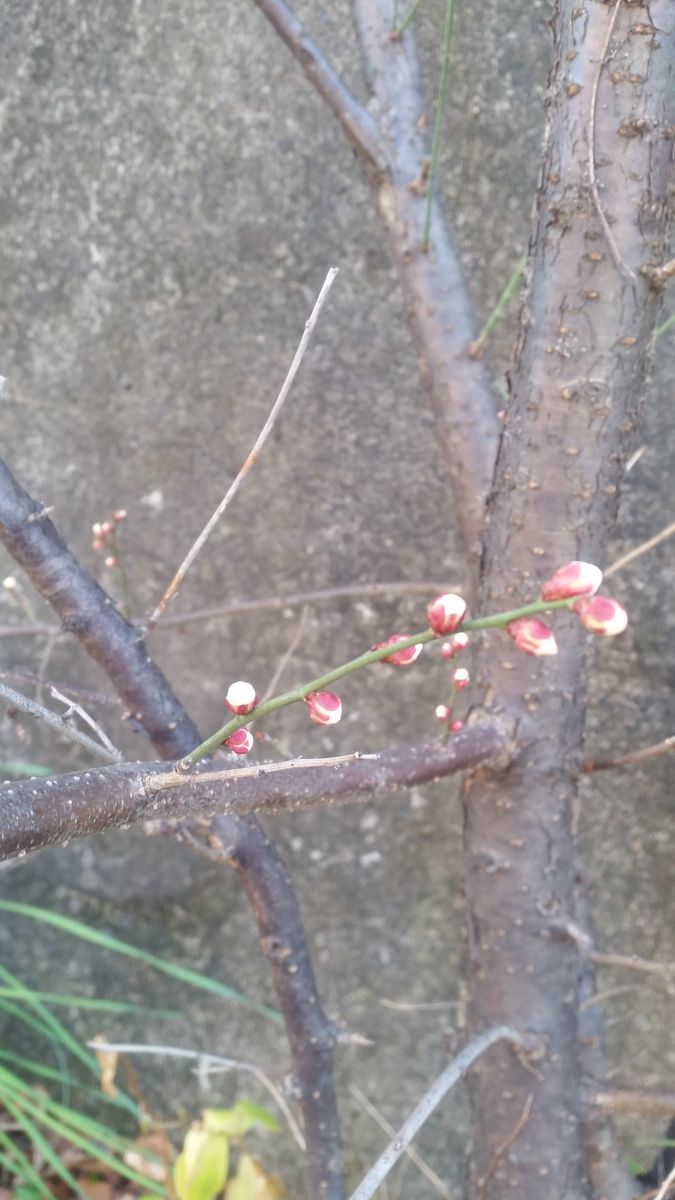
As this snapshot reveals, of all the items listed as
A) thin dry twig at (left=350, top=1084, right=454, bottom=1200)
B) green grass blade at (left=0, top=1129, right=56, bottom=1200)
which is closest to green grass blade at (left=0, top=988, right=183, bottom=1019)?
green grass blade at (left=0, top=1129, right=56, bottom=1200)

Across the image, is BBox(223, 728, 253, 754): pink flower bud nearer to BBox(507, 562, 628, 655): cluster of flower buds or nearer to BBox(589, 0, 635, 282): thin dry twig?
BBox(507, 562, 628, 655): cluster of flower buds

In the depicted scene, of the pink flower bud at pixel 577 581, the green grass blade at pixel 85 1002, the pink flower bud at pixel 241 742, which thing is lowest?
the pink flower bud at pixel 577 581

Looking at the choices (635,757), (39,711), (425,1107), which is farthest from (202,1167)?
(39,711)

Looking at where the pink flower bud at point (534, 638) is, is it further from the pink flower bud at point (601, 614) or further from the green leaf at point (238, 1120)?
the green leaf at point (238, 1120)

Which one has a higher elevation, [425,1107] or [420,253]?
[420,253]

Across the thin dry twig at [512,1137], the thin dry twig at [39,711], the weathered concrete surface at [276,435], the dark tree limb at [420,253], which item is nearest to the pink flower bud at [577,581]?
the thin dry twig at [39,711]

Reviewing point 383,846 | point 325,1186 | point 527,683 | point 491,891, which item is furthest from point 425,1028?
point 527,683

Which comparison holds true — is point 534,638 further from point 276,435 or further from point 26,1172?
point 26,1172
